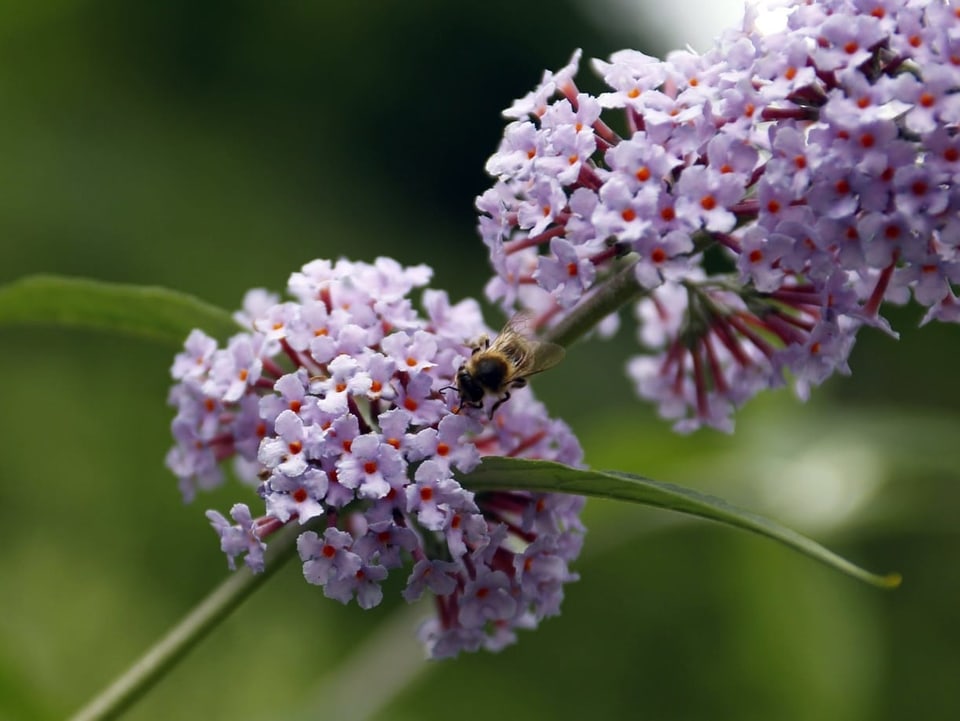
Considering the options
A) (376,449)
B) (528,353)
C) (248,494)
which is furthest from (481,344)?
(248,494)

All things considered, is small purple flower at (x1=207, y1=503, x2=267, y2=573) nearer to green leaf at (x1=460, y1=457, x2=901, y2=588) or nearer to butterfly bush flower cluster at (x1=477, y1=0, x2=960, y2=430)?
green leaf at (x1=460, y1=457, x2=901, y2=588)

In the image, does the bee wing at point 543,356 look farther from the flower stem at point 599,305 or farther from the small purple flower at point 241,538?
the small purple flower at point 241,538

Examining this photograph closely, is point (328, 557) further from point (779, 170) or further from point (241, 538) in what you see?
point (779, 170)

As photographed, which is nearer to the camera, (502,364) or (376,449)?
(376,449)

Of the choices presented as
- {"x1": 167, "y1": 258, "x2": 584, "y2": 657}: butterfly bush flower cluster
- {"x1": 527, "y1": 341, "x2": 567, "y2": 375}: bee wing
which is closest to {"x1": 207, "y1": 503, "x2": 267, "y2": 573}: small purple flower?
{"x1": 167, "y1": 258, "x2": 584, "y2": 657}: butterfly bush flower cluster

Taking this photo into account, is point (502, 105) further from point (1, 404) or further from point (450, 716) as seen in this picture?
point (450, 716)
